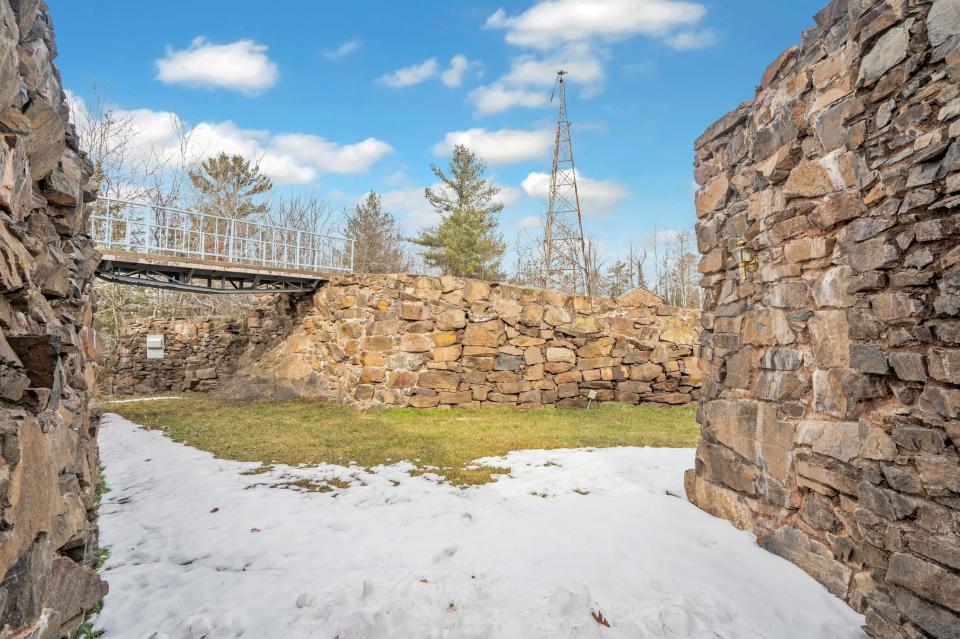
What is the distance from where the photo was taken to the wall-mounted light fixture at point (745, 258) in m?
3.31

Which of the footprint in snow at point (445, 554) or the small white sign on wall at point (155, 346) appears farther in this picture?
the small white sign on wall at point (155, 346)

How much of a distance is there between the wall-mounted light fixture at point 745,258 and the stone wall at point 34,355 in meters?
3.63

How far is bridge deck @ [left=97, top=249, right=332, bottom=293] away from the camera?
8219 millimetres

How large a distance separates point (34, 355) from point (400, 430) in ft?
18.6

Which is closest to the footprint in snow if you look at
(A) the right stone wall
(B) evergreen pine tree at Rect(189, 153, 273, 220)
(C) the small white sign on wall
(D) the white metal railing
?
(A) the right stone wall

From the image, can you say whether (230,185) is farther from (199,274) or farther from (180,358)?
(199,274)

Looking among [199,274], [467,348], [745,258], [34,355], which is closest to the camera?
[34,355]

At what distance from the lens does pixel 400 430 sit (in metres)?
6.88

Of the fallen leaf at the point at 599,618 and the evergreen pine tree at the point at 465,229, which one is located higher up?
the evergreen pine tree at the point at 465,229

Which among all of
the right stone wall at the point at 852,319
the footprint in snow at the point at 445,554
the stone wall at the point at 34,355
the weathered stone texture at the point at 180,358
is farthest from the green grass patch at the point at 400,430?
the stone wall at the point at 34,355

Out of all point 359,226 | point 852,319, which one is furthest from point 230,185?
point 852,319

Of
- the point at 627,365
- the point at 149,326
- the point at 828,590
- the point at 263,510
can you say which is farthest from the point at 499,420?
the point at 149,326

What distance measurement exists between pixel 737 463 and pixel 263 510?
3.47m

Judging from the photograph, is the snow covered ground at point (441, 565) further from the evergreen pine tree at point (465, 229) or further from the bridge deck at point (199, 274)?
the evergreen pine tree at point (465, 229)
